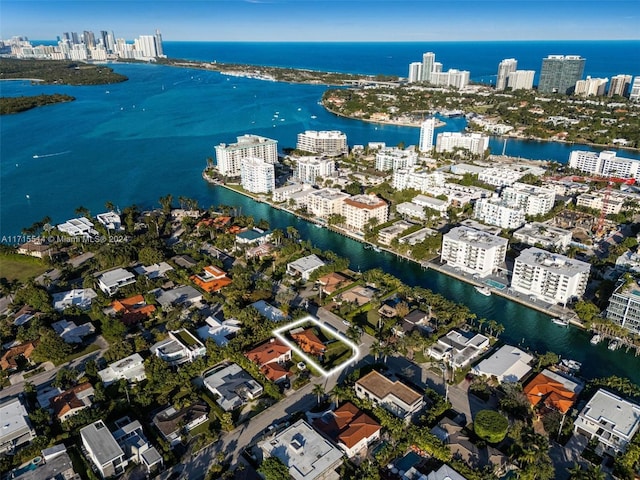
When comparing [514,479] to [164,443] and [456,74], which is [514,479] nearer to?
[164,443]

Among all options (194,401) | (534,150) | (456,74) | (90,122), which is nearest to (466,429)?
(194,401)

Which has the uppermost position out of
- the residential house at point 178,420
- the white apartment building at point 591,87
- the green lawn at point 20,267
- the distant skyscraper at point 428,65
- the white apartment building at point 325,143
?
the distant skyscraper at point 428,65

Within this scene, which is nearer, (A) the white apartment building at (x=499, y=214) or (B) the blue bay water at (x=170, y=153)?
(B) the blue bay water at (x=170, y=153)

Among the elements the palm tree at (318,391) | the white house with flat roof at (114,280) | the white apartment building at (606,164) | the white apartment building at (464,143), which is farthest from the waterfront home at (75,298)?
the white apartment building at (606,164)

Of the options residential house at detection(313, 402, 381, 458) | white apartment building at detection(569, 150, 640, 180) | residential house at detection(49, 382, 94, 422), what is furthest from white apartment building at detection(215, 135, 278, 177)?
residential house at detection(313, 402, 381, 458)

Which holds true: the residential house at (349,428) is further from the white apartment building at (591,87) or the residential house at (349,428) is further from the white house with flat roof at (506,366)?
the white apartment building at (591,87)

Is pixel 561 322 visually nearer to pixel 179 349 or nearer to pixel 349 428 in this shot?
pixel 349 428

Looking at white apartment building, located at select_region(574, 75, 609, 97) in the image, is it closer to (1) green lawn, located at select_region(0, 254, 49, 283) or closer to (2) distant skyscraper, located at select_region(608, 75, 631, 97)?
(2) distant skyscraper, located at select_region(608, 75, 631, 97)
